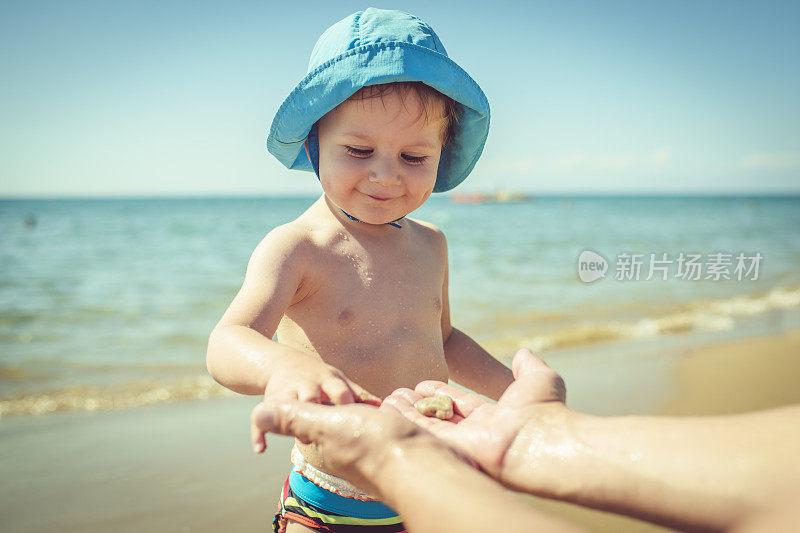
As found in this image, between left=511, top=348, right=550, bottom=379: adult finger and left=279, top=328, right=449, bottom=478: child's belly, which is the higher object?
left=511, top=348, right=550, bottom=379: adult finger

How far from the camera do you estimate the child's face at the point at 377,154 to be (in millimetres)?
1690

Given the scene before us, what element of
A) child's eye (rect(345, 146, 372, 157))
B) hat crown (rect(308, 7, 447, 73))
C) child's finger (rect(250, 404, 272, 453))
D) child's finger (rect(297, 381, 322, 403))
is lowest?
child's finger (rect(250, 404, 272, 453))

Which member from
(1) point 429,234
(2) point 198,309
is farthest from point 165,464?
(2) point 198,309

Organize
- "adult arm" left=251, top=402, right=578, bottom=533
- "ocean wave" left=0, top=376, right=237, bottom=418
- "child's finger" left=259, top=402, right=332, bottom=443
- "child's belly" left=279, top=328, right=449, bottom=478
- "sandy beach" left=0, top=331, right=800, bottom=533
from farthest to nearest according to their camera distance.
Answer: "ocean wave" left=0, top=376, right=237, bottom=418 < "sandy beach" left=0, top=331, right=800, bottom=533 < "child's belly" left=279, top=328, right=449, bottom=478 < "child's finger" left=259, top=402, right=332, bottom=443 < "adult arm" left=251, top=402, right=578, bottom=533

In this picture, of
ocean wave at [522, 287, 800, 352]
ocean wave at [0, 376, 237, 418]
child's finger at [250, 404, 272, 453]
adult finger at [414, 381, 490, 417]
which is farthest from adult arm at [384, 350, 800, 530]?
ocean wave at [522, 287, 800, 352]

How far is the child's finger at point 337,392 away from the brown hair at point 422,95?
0.91m

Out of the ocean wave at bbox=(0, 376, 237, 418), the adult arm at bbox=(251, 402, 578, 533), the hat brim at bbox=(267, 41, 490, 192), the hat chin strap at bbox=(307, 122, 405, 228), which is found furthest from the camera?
the ocean wave at bbox=(0, 376, 237, 418)

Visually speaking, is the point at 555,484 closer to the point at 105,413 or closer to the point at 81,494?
the point at 81,494

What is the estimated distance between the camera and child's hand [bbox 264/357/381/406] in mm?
1153

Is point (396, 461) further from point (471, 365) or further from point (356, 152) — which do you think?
point (471, 365)

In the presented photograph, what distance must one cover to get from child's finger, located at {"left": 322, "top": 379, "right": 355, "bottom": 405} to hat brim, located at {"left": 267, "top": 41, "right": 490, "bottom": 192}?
2.90 feet

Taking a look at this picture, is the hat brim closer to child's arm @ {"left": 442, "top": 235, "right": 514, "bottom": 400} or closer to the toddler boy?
the toddler boy

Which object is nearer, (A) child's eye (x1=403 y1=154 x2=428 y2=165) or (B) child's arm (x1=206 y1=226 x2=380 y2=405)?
(B) child's arm (x1=206 y1=226 x2=380 y2=405)

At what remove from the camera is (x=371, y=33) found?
67.2 inches
